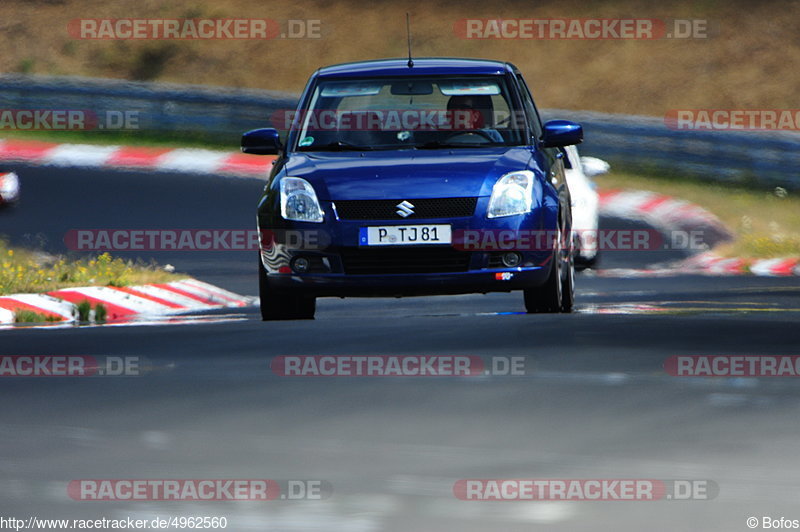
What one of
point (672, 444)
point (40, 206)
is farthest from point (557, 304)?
point (40, 206)

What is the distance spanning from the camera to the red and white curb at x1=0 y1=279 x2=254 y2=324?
13.1 meters

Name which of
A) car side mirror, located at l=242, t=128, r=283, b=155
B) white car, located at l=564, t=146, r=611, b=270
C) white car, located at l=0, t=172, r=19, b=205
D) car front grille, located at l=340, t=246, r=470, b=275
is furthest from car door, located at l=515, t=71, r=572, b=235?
white car, located at l=0, t=172, r=19, b=205

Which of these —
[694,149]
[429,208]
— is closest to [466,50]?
[694,149]

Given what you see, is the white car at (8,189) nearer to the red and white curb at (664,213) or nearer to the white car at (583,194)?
the white car at (583,194)

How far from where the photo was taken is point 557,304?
34.6ft

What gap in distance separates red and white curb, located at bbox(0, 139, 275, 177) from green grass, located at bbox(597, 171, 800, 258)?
480cm

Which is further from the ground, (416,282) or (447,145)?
(447,145)

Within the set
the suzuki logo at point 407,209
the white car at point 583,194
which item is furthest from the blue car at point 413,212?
the white car at point 583,194

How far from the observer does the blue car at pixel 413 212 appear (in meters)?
9.78

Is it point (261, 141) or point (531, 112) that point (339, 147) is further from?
point (531, 112)

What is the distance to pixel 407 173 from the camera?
9875mm

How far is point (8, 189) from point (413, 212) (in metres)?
9.15

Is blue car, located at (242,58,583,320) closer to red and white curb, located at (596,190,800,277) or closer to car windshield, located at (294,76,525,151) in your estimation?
car windshield, located at (294,76,525,151)

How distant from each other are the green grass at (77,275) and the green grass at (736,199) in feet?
26.1
